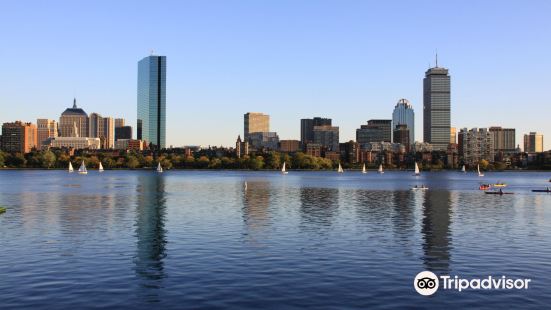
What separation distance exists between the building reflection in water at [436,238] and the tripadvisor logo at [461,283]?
350 cm

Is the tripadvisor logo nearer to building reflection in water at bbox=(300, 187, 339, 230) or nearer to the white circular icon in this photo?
the white circular icon

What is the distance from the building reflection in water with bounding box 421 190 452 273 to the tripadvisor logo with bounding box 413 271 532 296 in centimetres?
350

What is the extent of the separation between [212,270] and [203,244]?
1323 cm

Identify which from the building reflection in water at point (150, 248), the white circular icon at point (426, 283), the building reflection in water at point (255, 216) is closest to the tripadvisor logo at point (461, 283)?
the white circular icon at point (426, 283)

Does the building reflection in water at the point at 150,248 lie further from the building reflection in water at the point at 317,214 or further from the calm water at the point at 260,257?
the building reflection in water at the point at 317,214

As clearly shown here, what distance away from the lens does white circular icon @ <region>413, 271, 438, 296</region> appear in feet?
123

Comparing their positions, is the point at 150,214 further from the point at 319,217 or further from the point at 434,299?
the point at 434,299

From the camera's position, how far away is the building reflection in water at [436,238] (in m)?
47.6

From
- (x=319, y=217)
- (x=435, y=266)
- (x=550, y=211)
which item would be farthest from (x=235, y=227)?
(x=550, y=211)

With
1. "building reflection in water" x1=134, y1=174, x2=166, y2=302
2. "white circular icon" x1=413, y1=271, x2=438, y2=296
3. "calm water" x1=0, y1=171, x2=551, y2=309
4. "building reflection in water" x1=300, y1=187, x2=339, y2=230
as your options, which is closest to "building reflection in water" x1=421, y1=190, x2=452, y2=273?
"calm water" x1=0, y1=171, x2=551, y2=309

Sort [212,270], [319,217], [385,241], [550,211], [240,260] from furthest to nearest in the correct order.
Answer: [550,211] → [319,217] → [385,241] → [240,260] → [212,270]

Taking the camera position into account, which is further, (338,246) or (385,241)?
(385,241)

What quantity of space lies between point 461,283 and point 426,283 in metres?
2.65

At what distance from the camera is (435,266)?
4628 centimetres
